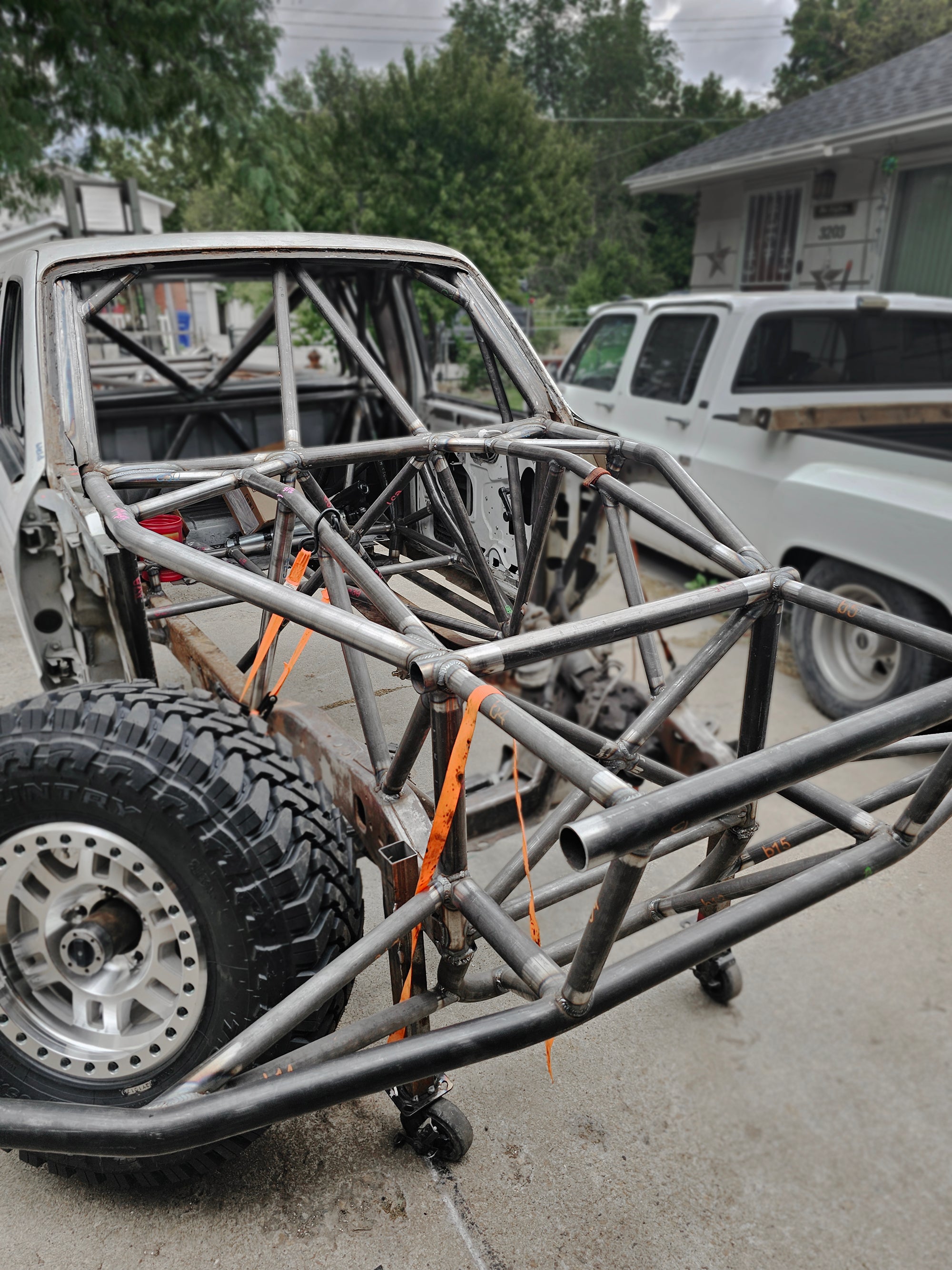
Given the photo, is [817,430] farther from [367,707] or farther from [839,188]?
[839,188]

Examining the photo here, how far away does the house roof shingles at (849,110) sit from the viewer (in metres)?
12.1

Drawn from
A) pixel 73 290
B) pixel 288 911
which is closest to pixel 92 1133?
pixel 288 911

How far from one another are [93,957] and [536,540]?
1.72 m

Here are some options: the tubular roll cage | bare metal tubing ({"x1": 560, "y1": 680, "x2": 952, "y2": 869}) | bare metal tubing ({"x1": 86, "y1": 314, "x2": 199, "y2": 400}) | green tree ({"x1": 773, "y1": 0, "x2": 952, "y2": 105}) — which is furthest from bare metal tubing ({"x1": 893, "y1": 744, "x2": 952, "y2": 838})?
green tree ({"x1": 773, "y1": 0, "x2": 952, "y2": 105})

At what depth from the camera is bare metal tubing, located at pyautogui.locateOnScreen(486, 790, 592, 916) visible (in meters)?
2.07

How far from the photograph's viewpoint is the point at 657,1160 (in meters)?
2.16

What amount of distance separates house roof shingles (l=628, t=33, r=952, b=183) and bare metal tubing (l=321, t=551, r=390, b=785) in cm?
1258

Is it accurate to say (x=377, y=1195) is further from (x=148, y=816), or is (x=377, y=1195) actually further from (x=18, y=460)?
(x=18, y=460)

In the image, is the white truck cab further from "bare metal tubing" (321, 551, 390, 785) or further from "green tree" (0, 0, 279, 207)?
"green tree" (0, 0, 279, 207)

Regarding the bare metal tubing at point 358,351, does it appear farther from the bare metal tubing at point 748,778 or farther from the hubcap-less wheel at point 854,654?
the hubcap-less wheel at point 854,654

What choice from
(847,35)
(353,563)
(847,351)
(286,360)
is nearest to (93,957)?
(353,563)

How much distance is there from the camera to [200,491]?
7.72 feet

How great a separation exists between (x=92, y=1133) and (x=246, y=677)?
3.71 feet

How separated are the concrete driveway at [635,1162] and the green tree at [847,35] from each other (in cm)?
3951
